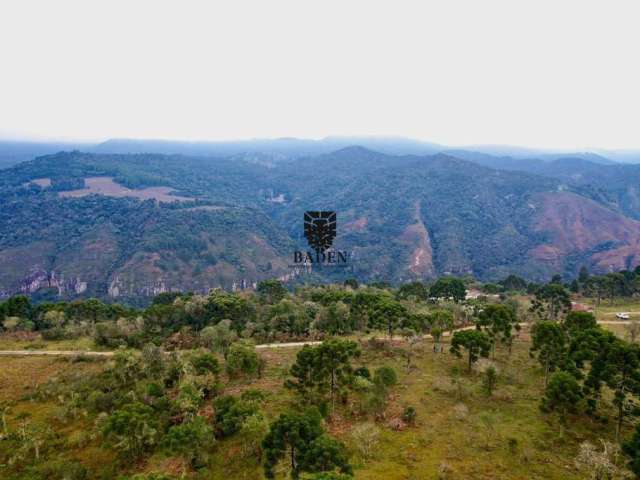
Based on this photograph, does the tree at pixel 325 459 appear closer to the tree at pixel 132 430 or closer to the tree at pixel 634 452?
the tree at pixel 132 430

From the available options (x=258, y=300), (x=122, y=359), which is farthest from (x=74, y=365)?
(x=258, y=300)

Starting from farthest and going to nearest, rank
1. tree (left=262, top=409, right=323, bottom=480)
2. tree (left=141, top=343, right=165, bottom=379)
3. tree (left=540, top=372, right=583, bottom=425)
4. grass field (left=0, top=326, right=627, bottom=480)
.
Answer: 1. tree (left=141, top=343, right=165, bottom=379)
2. tree (left=540, top=372, right=583, bottom=425)
3. grass field (left=0, top=326, right=627, bottom=480)
4. tree (left=262, top=409, right=323, bottom=480)

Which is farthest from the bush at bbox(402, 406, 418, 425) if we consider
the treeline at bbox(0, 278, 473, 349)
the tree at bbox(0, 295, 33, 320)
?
the tree at bbox(0, 295, 33, 320)

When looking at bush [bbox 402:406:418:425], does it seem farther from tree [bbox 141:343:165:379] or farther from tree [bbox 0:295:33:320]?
tree [bbox 0:295:33:320]

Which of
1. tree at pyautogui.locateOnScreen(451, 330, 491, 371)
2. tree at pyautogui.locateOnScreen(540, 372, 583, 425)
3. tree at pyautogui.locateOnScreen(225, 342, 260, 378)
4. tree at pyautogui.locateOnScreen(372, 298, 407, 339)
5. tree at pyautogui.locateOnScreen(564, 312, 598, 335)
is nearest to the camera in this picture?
tree at pyautogui.locateOnScreen(540, 372, 583, 425)

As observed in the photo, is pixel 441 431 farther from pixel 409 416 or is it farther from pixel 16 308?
pixel 16 308

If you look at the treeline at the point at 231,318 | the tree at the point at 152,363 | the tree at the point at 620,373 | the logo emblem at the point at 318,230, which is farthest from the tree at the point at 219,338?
the tree at the point at 620,373
